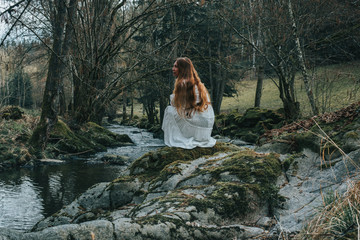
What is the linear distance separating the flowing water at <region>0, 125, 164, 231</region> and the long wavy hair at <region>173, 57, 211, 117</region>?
2.69 metres

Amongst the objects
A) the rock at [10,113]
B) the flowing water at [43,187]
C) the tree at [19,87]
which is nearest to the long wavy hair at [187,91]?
the flowing water at [43,187]

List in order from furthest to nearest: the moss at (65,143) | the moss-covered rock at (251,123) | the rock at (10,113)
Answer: the moss-covered rock at (251,123), the rock at (10,113), the moss at (65,143)

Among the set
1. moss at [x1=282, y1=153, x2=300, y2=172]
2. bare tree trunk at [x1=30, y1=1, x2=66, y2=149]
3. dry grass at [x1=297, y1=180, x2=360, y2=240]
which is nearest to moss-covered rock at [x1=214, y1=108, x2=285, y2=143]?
bare tree trunk at [x1=30, y1=1, x2=66, y2=149]

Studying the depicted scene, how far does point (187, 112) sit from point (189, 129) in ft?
1.13

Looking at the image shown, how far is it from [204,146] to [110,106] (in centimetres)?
976

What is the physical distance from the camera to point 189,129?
6074mm

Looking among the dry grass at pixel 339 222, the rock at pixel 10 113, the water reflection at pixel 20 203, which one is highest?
the rock at pixel 10 113

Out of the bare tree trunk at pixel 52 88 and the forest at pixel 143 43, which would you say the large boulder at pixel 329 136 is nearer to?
the forest at pixel 143 43

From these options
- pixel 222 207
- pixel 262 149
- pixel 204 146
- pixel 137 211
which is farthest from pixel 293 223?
pixel 204 146

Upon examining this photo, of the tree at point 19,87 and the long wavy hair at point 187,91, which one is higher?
the tree at point 19,87

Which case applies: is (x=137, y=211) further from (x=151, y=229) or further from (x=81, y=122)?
(x=81, y=122)

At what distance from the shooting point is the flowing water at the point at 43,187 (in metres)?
5.64

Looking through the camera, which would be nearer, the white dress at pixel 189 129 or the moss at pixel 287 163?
the moss at pixel 287 163

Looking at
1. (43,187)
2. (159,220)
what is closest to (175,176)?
(159,220)
